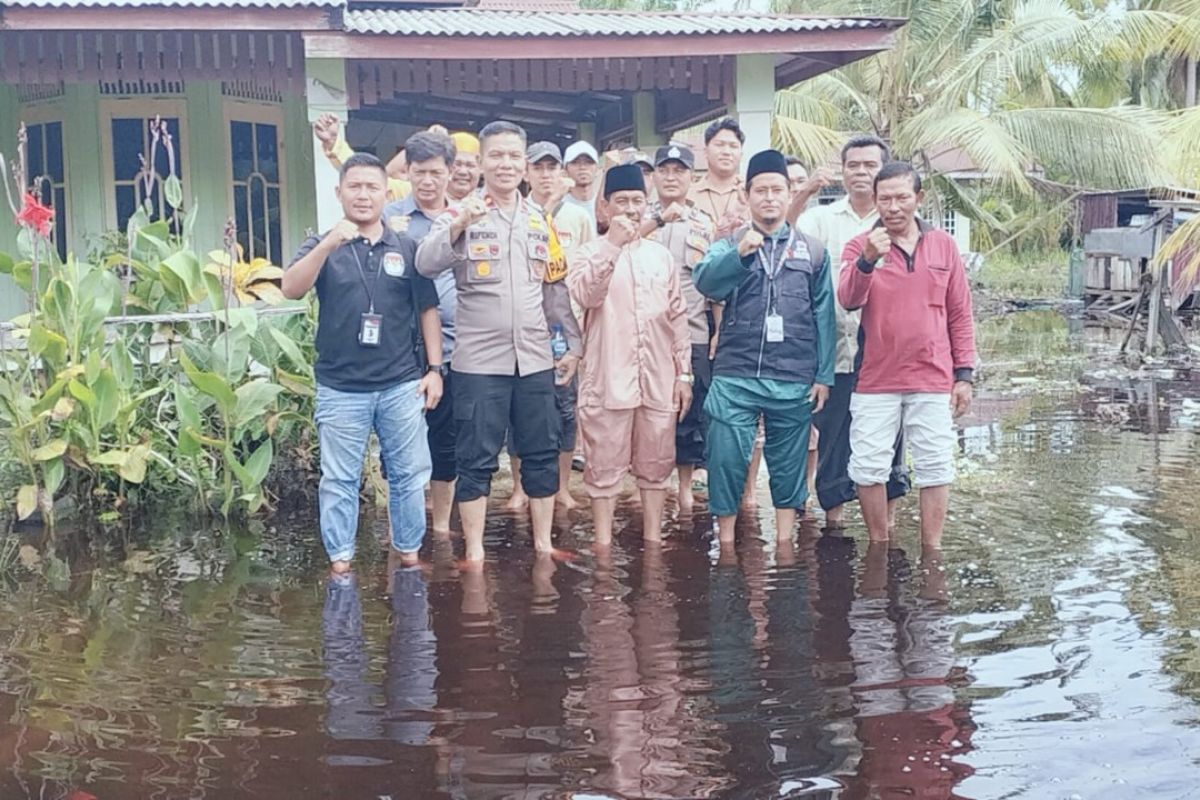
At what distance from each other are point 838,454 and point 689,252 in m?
1.25

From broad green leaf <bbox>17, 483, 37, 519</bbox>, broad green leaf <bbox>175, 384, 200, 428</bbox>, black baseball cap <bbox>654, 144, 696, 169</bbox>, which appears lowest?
broad green leaf <bbox>17, 483, 37, 519</bbox>

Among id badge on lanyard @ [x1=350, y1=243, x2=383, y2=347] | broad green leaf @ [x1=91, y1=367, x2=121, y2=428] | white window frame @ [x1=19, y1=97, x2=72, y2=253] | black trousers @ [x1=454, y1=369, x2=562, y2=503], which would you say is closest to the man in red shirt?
black trousers @ [x1=454, y1=369, x2=562, y2=503]

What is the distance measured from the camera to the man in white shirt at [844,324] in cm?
604

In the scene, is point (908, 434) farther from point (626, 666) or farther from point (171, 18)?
point (171, 18)

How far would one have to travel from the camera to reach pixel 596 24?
973 centimetres

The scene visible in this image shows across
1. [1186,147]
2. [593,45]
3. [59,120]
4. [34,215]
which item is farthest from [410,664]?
[1186,147]

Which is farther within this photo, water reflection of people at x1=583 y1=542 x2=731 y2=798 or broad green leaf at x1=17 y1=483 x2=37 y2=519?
broad green leaf at x1=17 y1=483 x2=37 y2=519

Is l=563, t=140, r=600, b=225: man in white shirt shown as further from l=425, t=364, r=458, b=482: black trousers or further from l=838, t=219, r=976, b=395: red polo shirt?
l=838, t=219, r=976, b=395: red polo shirt

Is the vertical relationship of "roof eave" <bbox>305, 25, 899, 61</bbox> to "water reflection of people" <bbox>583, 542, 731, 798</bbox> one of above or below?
above

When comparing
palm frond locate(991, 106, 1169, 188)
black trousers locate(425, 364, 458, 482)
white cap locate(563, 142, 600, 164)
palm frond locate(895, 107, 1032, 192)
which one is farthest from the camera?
palm frond locate(991, 106, 1169, 188)

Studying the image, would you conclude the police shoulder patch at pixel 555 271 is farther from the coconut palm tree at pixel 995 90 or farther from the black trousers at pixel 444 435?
the coconut palm tree at pixel 995 90

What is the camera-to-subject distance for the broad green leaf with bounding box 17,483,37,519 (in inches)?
249

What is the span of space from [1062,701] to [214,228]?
8.33 meters

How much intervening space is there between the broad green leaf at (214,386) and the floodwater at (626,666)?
2.19 feet
